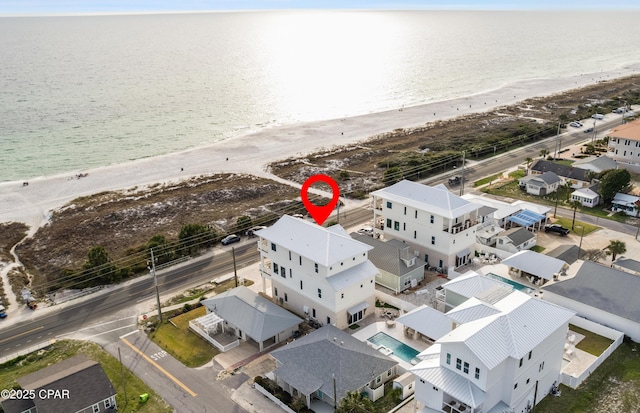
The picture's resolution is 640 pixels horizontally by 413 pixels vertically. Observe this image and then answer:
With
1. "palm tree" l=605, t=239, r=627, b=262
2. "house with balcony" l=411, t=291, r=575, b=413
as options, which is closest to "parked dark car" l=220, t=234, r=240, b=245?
"house with balcony" l=411, t=291, r=575, b=413

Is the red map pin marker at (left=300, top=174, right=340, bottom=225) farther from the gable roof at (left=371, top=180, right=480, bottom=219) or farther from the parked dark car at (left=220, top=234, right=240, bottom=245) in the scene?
the gable roof at (left=371, top=180, right=480, bottom=219)

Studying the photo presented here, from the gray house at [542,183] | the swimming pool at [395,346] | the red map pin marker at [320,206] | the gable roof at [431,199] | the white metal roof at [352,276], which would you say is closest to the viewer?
the swimming pool at [395,346]

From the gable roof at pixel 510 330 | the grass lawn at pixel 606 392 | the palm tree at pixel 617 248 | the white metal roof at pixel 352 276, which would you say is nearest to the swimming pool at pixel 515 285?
the palm tree at pixel 617 248

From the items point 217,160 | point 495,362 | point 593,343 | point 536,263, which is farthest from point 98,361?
point 217,160

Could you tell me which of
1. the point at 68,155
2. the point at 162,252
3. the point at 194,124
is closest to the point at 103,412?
the point at 162,252

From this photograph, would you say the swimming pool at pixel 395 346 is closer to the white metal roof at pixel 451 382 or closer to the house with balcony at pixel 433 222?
the white metal roof at pixel 451 382

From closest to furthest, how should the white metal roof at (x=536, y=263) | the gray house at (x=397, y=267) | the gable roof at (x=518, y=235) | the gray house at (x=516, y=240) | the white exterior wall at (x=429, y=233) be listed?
the white metal roof at (x=536, y=263) < the gray house at (x=397, y=267) < the white exterior wall at (x=429, y=233) < the gray house at (x=516, y=240) < the gable roof at (x=518, y=235)
